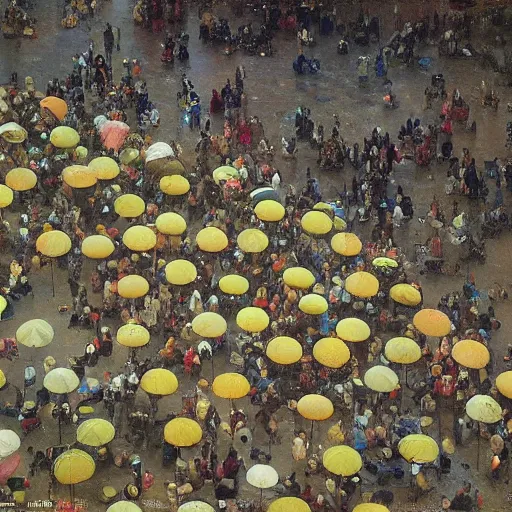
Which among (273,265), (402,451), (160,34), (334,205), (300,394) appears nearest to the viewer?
→ (402,451)

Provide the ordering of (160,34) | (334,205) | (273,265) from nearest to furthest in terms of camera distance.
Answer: (273,265), (334,205), (160,34)

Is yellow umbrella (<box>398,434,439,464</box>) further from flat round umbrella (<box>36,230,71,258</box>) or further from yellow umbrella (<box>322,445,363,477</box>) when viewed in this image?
flat round umbrella (<box>36,230,71,258</box>)

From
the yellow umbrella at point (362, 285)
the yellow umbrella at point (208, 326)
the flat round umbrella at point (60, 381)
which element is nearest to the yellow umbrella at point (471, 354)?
the yellow umbrella at point (362, 285)

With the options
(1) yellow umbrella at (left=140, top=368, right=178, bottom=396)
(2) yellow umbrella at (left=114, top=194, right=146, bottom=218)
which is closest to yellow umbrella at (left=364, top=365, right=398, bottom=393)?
(1) yellow umbrella at (left=140, top=368, right=178, bottom=396)

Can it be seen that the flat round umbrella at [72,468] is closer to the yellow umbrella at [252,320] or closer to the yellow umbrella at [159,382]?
the yellow umbrella at [159,382]

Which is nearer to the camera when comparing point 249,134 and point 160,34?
point 249,134

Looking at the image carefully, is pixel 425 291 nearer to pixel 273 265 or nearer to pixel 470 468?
pixel 273 265

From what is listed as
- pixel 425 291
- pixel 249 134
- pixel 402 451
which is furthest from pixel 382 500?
pixel 249 134

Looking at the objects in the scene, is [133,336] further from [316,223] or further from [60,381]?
[316,223]
